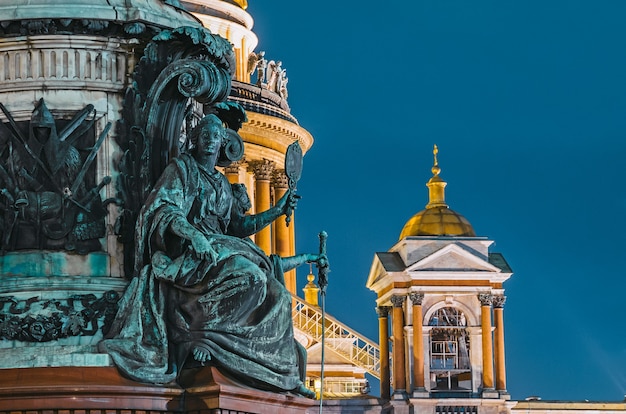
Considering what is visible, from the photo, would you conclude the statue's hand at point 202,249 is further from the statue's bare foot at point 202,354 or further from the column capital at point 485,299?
the column capital at point 485,299

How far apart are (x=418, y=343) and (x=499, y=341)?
7.31 feet

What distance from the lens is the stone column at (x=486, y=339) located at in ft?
167

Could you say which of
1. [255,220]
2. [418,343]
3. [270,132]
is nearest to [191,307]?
[255,220]

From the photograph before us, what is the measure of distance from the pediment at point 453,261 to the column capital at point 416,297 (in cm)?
72

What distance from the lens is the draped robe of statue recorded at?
11391 millimetres

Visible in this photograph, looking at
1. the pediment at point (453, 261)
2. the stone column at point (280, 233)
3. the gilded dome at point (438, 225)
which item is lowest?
the pediment at point (453, 261)

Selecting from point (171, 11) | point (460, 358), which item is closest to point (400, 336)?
point (460, 358)

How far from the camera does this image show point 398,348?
168ft

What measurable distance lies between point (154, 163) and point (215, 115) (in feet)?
1.85

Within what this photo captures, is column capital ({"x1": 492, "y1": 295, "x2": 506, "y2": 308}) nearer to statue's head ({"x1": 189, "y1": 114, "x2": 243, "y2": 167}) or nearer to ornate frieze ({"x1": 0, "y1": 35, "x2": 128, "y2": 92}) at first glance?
statue's head ({"x1": 189, "y1": 114, "x2": 243, "y2": 167})

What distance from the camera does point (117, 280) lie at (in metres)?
11.9

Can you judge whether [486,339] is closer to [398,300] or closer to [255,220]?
[398,300]

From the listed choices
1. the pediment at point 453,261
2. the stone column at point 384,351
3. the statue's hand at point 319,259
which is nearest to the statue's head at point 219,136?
the statue's hand at point 319,259

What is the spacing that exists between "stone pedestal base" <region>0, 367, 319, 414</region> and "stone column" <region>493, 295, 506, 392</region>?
40083 mm
